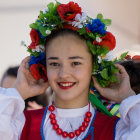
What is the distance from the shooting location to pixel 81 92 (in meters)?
2.05

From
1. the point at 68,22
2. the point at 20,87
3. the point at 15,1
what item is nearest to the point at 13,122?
the point at 20,87

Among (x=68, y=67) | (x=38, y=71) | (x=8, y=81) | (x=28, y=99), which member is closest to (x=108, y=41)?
(x=68, y=67)

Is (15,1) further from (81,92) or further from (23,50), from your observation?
(81,92)

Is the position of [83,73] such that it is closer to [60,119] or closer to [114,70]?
[114,70]

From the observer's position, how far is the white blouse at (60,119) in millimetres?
1840

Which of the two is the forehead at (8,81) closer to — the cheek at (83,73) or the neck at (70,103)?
the neck at (70,103)

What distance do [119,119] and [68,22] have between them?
73 cm

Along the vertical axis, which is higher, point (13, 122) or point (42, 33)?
point (42, 33)

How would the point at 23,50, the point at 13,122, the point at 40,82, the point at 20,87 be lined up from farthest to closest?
the point at 23,50 → the point at 40,82 → the point at 20,87 → the point at 13,122

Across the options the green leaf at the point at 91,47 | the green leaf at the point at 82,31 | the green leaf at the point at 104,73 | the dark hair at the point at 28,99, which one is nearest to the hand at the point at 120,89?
the green leaf at the point at 104,73

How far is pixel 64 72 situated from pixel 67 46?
18 centimetres

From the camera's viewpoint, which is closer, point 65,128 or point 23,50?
point 65,128

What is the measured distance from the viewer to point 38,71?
221 centimetres

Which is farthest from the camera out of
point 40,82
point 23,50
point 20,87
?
point 23,50
